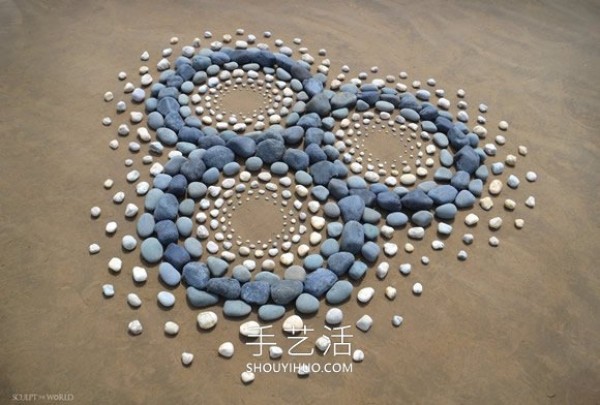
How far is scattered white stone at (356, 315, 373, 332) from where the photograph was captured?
1492 millimetres

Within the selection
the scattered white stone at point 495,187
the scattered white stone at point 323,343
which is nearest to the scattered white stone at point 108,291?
the scattered white stone at point 323,343

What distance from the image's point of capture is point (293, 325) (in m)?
1.49

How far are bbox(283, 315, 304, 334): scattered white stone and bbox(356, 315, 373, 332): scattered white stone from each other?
0.16m

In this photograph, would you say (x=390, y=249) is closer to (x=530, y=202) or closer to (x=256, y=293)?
(x=256, y=293)

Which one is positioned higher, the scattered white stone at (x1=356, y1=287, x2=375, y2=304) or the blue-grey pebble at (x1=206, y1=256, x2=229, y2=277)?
the scattered white stone at (x1=356, y1=287, x2=375, y2=304)

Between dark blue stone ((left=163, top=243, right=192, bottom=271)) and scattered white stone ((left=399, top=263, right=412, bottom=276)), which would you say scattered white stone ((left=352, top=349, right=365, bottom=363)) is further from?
dark blue stone ((left=163, top=243, right=192, bottom=271))

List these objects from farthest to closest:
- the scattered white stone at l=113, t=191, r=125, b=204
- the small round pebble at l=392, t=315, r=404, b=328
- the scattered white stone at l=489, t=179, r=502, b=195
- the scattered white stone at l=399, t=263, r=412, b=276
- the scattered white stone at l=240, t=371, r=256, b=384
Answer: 1. the scattered white stone at l=489, t=179, r=502, b=195
2. the scattered white stone at l=113, t=191, r=125, b=204
3. the scattered white stone at l=399, t=263, r=412, b=276
4. the small round pebble at l=392, t=315, r=404, b=328
5. the scattered white stone at l=240, t=371, r=256, b=384

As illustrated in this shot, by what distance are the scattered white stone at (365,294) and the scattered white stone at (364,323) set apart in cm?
6

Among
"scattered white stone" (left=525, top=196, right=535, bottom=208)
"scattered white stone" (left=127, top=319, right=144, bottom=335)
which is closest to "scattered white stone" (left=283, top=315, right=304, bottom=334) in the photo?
"scattered white stone" (left=127, top=319, right=144, bottom=335)

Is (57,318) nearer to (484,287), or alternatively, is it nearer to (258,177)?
(258,177)

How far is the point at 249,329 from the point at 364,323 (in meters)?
0.33

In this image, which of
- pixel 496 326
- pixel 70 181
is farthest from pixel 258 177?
pixel 496 326

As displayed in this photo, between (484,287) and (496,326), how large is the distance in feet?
0.42

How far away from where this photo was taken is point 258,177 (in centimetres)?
184
